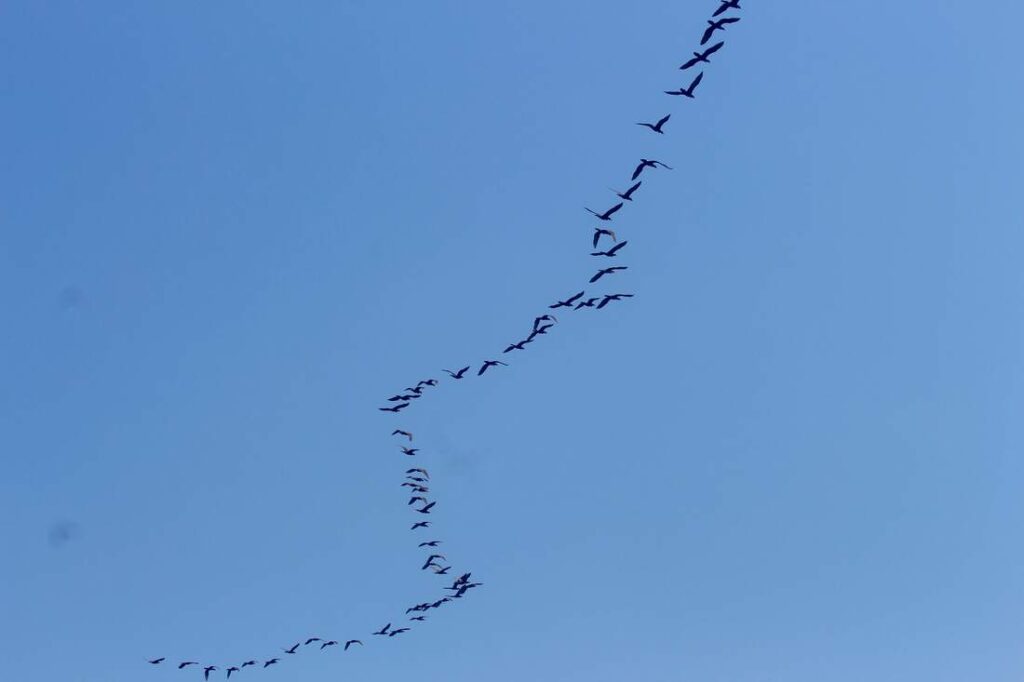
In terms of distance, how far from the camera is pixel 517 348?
433 feet

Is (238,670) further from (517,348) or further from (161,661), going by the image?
(517,348)

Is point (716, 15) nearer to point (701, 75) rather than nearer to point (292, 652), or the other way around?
point (701, 75)

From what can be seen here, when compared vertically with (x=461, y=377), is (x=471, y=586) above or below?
below

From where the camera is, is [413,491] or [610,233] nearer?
[610,233]

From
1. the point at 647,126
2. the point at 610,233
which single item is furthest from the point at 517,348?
the point at 647,126

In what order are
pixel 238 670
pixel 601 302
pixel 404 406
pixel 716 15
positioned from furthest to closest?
pixel 238 670 → pixel 404 406 → pixel 601 302 → pixel 716 15

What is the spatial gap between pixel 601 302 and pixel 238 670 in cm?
5195

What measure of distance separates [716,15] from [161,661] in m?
79.4

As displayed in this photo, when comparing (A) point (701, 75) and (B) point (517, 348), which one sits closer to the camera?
(A) point (701, 75)

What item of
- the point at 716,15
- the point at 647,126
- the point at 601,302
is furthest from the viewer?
the point at 601,302

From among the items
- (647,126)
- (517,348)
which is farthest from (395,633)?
(647,126)

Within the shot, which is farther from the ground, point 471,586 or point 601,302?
point 601,302

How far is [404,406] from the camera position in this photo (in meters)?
141

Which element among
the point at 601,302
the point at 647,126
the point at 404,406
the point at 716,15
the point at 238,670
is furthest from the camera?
the point at 238,670
